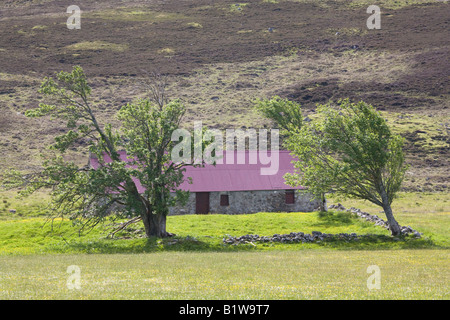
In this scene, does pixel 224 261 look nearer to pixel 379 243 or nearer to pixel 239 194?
pixel 379 243

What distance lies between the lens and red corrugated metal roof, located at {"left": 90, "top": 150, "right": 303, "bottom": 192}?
184 feet

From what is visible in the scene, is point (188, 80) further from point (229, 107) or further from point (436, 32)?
point (436, 32)

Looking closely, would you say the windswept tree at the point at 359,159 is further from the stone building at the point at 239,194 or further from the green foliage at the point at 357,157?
the stone building at the point at 239,194

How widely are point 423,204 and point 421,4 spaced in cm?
13332

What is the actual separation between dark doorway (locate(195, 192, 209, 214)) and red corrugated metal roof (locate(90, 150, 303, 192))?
34.0 inches

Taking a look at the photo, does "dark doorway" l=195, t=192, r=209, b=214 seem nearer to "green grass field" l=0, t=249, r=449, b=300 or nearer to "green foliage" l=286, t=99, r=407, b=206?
"green foliage" l=286, t=99, r=407, b=206

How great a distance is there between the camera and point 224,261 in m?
26.5

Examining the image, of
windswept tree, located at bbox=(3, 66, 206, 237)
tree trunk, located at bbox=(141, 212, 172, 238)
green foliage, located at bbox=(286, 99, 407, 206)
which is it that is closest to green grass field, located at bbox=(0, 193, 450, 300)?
tree trunk, located at bbox=(141, 212, 172, 238)

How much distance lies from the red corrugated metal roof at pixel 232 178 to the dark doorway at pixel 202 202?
86 centimetres

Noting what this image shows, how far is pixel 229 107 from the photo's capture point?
11819 cm
